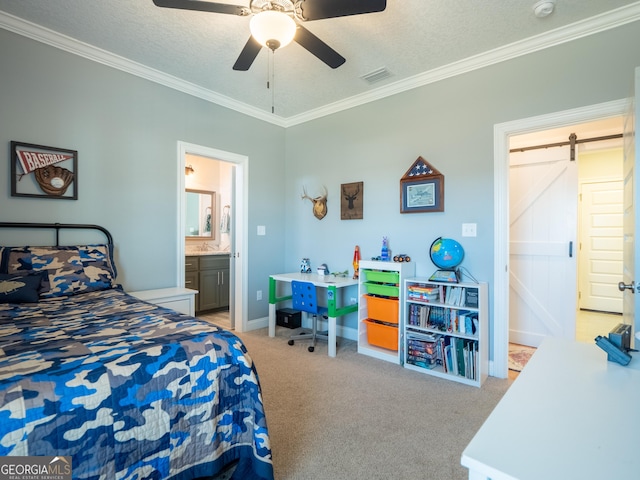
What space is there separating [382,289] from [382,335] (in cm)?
45

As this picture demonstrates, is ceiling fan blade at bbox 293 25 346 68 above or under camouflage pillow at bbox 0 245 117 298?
above

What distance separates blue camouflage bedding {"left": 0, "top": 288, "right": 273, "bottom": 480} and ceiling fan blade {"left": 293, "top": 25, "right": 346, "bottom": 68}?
69.1 inches

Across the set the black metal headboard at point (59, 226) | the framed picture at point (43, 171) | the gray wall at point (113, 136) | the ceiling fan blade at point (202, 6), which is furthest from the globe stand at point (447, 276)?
the framed picture at point (43, 171)

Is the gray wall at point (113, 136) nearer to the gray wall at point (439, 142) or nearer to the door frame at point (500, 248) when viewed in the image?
the gray wall at point (439, 142)

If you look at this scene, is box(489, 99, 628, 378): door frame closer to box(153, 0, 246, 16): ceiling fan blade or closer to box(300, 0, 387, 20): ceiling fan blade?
box(300, 0, 387, 20): ceiling fan blade

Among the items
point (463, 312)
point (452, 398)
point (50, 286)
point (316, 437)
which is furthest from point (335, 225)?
point (50, 286)

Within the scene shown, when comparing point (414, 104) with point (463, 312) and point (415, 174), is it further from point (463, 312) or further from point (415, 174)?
point (463, 312)

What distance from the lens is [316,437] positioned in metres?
1.89

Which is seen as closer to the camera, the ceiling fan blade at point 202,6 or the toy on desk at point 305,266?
the ceiling fan blade at point 202,6

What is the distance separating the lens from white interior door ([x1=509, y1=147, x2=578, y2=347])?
10.8 ft

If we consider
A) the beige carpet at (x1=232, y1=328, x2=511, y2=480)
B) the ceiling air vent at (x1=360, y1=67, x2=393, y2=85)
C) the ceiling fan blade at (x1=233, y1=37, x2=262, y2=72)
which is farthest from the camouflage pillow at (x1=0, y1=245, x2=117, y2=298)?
the ceiling air vent at (x1=360, y1=67, x2=393, y2=85)

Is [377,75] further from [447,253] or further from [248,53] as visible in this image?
[447,253]

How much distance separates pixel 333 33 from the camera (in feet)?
8.16

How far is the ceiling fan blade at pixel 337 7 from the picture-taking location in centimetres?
168
